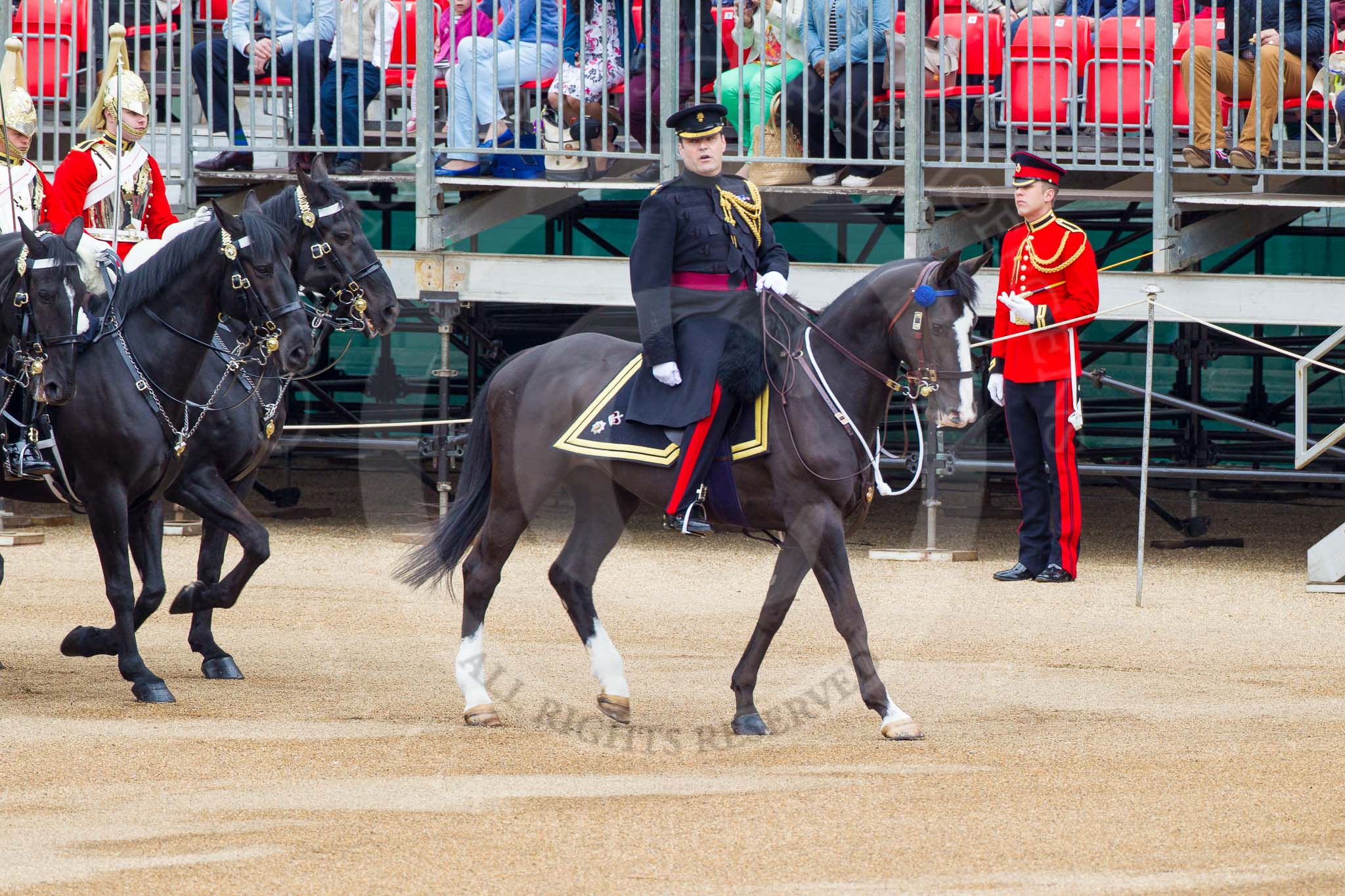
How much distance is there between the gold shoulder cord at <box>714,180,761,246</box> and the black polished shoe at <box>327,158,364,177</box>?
4914 millimetres

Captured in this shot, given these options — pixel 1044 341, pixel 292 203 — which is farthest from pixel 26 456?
pixel 1044 341

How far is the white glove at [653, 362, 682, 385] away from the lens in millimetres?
6184

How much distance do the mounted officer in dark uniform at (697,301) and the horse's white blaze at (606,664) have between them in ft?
1.59

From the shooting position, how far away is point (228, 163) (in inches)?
442

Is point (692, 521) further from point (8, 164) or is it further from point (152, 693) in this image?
point (8, 164)

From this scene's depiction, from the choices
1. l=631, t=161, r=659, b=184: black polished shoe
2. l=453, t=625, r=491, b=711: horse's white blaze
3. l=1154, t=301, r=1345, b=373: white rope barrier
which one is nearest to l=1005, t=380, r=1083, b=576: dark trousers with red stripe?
l=1154, t=301, r=1345, b=373: white rope barrier

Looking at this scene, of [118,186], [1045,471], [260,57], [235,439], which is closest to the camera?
[235,439]

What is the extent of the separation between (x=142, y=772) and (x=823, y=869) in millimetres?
2148

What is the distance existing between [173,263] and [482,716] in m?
2.04

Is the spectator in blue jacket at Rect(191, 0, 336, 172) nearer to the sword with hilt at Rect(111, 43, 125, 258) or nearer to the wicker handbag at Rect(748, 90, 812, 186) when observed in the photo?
the sword with hilt at Rect(111, 43, 125, 258)

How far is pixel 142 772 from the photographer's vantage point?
5.59m

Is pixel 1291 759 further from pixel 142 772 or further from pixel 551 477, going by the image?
pixel 142 772

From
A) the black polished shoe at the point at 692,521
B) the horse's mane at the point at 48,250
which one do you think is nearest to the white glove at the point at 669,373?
the black polished shoe at the point at 692,521

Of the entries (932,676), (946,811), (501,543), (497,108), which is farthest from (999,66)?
(946,811)
